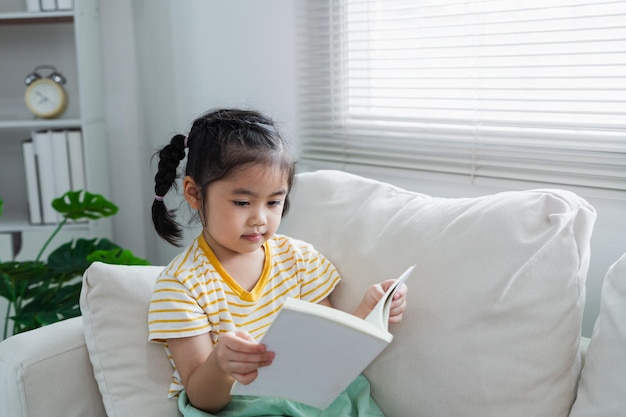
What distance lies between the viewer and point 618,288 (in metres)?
1.12

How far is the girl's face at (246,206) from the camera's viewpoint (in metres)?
1.25

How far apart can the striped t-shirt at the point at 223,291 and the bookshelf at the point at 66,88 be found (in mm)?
1331

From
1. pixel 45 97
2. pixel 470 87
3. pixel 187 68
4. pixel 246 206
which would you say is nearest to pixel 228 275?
pixel 246 206

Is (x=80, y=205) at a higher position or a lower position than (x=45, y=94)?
lower

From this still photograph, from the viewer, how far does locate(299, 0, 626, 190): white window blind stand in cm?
155

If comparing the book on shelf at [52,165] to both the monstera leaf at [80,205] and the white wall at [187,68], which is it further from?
the monstera leaf at [80,205]

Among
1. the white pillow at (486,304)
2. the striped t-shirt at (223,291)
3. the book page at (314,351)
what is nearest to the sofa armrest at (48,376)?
the striped t-shirt at (223,291)

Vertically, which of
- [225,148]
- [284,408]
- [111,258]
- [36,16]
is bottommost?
[284,408]

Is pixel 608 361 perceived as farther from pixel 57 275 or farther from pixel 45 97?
pixel 45 97

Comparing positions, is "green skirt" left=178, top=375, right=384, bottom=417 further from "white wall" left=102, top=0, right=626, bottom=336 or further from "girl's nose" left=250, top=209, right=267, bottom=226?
"white wall" left=102, top=0, right=626, bottom=336

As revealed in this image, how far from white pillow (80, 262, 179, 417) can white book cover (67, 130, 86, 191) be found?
1.30 m

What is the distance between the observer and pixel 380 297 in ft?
4.08

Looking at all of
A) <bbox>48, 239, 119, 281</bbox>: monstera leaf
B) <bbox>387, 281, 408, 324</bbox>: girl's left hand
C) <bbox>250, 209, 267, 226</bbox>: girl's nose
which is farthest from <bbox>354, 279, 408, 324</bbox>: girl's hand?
<bbox>48, 239, 119, 281</bbox>: monstera leaf

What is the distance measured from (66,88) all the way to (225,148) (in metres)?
1.74
